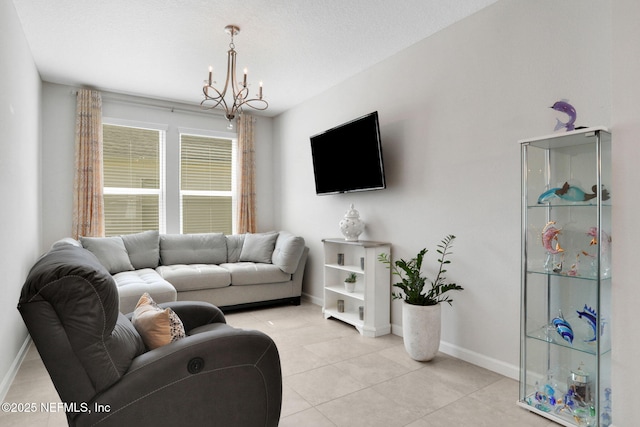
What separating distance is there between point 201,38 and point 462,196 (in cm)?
264

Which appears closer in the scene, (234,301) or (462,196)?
(462,196)

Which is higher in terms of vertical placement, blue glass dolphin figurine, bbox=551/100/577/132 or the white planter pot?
blue glass dolphin figurine, bbox=551/100/577/132

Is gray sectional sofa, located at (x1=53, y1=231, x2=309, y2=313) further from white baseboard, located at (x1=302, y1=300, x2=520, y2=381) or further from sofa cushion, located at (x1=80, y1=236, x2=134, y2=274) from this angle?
white baseboard, located at (x1=302, y1=300, x2=520, y2=381)

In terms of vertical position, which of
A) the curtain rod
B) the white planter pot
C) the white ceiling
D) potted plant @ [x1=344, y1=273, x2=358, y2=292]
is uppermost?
the white ceiling

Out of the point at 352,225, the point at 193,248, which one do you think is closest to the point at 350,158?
the point at 352,225

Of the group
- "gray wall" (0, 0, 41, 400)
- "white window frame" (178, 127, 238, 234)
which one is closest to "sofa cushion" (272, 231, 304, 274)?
"white window frame" (178, 127, 238, 234)

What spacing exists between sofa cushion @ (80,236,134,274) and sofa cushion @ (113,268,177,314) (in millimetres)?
274

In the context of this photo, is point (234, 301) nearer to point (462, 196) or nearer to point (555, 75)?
point (462, 196)

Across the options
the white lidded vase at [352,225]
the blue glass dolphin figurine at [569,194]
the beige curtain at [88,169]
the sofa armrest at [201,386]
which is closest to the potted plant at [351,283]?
the white lidded vase at [352,225]

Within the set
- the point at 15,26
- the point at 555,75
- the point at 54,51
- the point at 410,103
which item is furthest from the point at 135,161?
the point at 555,75

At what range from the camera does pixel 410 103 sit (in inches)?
133

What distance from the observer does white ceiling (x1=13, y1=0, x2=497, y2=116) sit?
8.96 ft

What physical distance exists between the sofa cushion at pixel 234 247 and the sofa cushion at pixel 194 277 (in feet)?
1.93

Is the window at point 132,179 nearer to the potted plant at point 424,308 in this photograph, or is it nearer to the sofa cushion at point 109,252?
the sofa cushion at point 109,252
